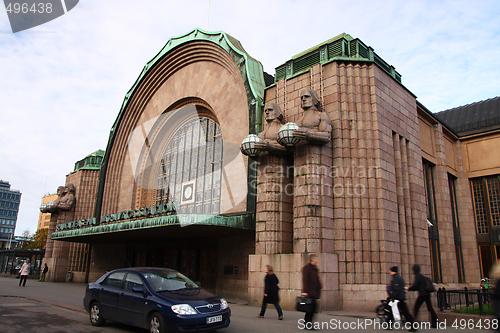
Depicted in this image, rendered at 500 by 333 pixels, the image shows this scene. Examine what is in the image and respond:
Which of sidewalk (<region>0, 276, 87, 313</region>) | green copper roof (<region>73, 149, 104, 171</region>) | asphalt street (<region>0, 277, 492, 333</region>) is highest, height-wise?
green copper roof (<region>73, 149, 104, 171</region>)

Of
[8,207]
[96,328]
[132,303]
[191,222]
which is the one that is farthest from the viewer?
[8,207]

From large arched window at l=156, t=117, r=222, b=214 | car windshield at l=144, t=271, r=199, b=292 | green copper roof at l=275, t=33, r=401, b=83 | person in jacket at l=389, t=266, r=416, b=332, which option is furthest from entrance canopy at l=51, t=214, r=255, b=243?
person in jacket at l=389, t=266, r=416, b=332

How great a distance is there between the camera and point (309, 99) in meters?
15.3

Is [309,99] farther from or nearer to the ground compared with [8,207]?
nearer to the ground

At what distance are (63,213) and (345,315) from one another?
2822cm

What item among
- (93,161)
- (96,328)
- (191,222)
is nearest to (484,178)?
(191,222)

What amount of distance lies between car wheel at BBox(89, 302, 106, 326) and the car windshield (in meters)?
1.72

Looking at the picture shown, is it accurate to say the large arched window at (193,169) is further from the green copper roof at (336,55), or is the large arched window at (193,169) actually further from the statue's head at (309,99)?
the statue's head at (309,99)

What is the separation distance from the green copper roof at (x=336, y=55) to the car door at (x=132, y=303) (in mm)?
12127

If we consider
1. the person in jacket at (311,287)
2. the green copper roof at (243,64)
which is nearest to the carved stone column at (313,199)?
the green copper roof at (243,64)

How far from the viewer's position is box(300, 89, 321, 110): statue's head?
15242mm

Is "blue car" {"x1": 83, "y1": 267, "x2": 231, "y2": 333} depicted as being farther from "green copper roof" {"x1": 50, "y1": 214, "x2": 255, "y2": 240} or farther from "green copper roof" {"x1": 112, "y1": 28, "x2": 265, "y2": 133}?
"green copper roof" {"x1": 112, "y1": 28, "x2": 265, "y2": 133}

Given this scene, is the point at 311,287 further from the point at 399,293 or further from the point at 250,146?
the point at 250,146

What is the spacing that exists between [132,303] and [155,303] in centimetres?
93
